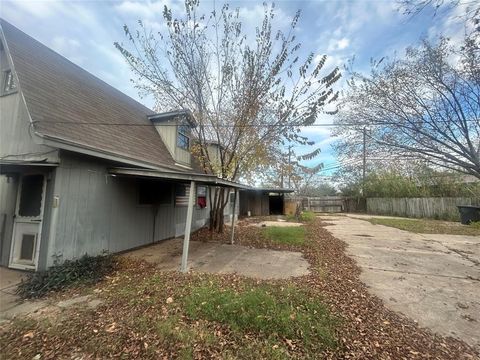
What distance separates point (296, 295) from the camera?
4.04m

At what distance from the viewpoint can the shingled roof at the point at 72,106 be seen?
217 inches

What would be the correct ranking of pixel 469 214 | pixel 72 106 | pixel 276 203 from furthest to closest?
pixel 276 203, pixel 469 214, pixel 72 106

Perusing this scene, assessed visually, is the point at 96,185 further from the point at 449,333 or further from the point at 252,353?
the point at 449,333

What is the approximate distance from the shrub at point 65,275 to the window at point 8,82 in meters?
4.57

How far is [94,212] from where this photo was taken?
5.92 meters

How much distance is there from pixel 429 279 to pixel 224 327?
15.6 feet

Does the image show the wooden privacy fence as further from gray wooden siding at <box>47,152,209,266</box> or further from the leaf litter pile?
gray wooden siding at <box>47,152,209,266</box>

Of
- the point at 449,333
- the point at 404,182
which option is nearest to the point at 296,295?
the point at 449,333

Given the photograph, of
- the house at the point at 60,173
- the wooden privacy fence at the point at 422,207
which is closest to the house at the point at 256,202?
the wooden privacy fence at the point at 422,207

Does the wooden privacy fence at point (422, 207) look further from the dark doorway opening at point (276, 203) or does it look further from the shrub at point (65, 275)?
the shrub at point (65, 275)

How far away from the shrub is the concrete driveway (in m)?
5.47

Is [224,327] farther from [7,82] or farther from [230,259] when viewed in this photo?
[7,82]

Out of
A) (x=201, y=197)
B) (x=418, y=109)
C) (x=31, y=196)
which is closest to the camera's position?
(x=31, y=196)

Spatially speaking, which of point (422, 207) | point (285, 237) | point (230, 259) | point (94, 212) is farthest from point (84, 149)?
point (422, 207)
